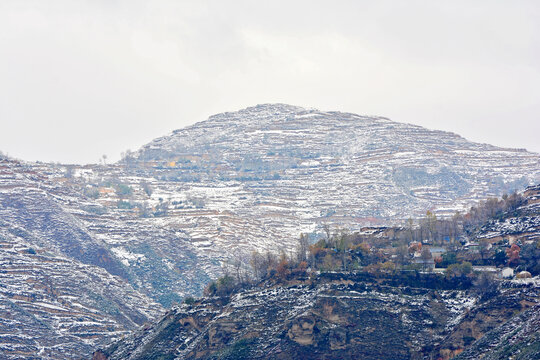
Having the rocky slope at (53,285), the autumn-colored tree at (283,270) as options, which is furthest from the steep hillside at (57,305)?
the autumn-colored tree at (283,270)

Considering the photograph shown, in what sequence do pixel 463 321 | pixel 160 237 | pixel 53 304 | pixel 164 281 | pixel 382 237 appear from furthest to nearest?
1. pixel 160 237
2. pixel 164 281
3. pixel 53 304
4. pixel 382 237
5. pixel 463 321

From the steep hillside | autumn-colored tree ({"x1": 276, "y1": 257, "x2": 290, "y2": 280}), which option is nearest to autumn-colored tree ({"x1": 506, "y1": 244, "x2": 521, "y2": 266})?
autumn-colored tree ({"x1": 276, "y1": 257, "x2": 290, "y2": 280})

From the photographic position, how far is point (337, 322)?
112 meters

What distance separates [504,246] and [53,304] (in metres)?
51.1

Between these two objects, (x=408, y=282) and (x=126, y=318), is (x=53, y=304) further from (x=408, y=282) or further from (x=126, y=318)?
(x=408, y=282)

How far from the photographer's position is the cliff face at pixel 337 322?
4240 inches

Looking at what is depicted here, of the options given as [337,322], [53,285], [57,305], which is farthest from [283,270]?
[53,285]

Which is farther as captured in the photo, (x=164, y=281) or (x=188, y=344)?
(x=164, y=281)

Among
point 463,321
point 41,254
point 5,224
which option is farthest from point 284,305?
point 5,224

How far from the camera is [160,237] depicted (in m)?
188

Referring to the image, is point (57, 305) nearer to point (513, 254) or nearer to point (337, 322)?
point (337, 322)

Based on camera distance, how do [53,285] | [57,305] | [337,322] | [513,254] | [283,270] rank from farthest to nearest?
[53,285], [57,305], [283,270], [513,254], [337,322]

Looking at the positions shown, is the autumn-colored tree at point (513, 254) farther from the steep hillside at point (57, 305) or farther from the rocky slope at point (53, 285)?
the rocky slope at point (53, 285)

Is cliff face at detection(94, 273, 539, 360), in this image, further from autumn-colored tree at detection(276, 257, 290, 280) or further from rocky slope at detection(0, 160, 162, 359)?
rocky slope at detection(0, 160, 162, 359)
